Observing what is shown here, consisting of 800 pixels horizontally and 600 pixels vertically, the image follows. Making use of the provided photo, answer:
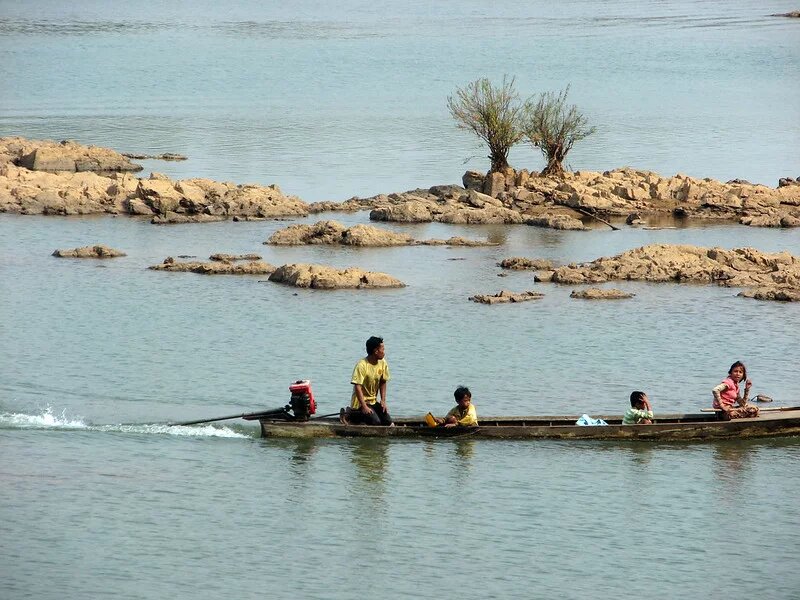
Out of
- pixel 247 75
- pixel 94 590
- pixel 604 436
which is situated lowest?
pixel 94 590

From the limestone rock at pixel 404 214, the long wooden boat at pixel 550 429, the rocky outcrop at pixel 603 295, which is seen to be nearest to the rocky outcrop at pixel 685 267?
the rocky outcrop at pixel 603 295

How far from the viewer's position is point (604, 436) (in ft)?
72.0

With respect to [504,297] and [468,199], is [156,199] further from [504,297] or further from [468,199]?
[504,297]

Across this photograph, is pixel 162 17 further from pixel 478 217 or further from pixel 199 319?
pixel 199 319

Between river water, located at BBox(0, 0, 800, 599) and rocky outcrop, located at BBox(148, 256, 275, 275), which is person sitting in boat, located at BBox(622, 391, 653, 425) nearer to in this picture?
river water, located at BBox(0, 0, 800, 599)

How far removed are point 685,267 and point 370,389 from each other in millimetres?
14506

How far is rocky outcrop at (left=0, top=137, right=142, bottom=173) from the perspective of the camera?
46.9 meters

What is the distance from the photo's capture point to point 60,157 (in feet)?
155

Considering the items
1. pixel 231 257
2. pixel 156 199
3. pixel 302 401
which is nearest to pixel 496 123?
pixel 156 199

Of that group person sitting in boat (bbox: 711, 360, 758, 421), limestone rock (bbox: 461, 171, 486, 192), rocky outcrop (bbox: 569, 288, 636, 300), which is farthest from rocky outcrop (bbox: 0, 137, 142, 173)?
person sitting in boat (bbox: 711, 360, 758, 421)

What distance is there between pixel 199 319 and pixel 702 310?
1053cm

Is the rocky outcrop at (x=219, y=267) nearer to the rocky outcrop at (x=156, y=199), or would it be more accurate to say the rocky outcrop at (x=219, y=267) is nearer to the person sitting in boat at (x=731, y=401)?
the rocky outcrop at (x=156, y=199)

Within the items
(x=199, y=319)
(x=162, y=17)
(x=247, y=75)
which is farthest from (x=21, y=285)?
(x=162, y=17)

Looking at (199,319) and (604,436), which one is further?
(199,319)
